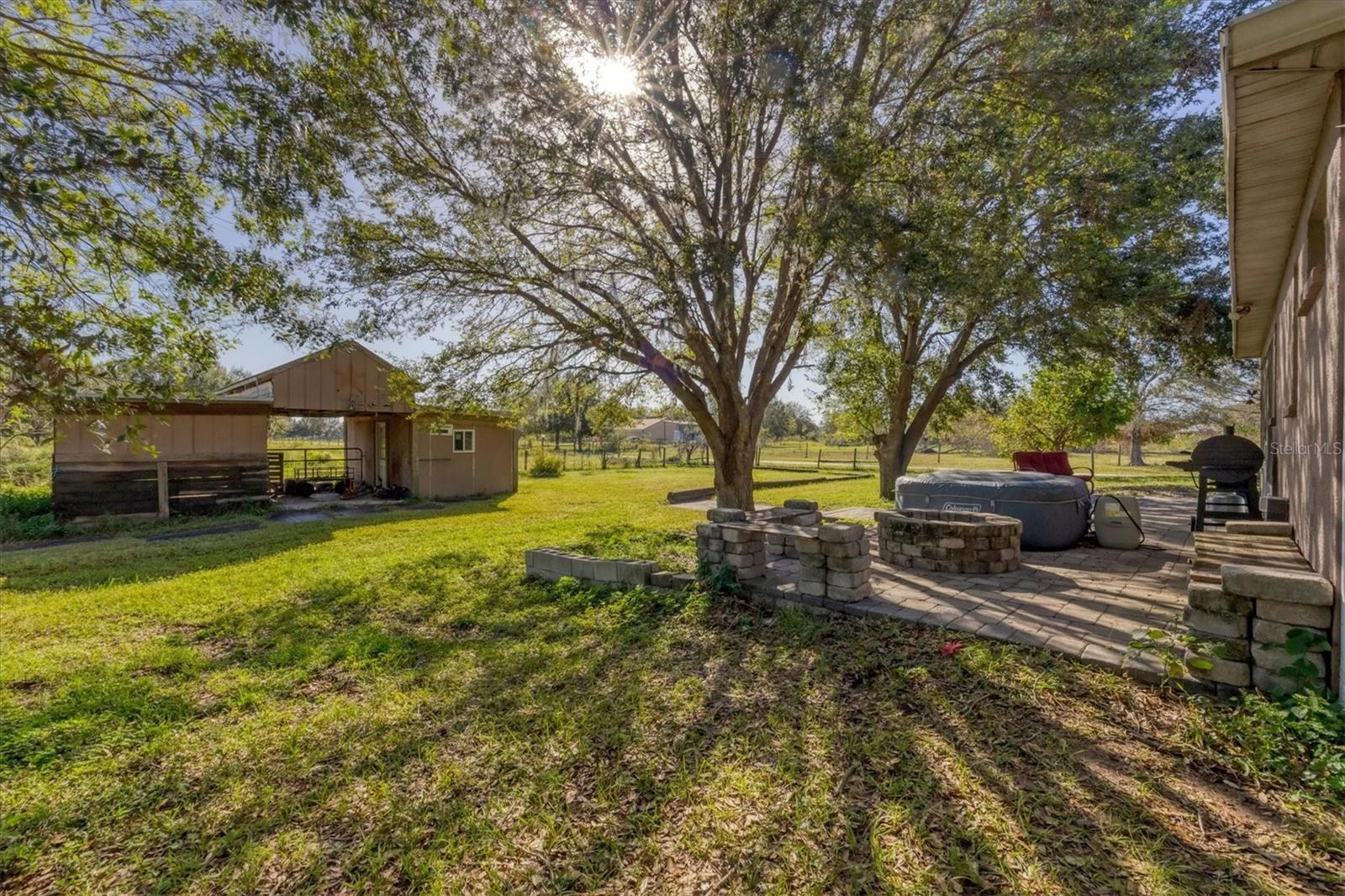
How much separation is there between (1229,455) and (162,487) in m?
16.1

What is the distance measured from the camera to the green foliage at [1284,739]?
2.12 meters

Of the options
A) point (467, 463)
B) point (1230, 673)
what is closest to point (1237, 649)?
point (1230, 673)

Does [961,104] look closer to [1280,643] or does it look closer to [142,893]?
[1280,643]

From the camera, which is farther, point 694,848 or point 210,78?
point 210,78

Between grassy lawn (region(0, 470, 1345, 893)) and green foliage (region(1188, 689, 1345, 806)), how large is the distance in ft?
0.31

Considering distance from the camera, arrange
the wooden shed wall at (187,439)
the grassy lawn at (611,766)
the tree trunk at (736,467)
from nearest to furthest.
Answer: the grassy lawn at (611,766) → the tree trunk at (736,467) → the wooden shed wall at (187,439)

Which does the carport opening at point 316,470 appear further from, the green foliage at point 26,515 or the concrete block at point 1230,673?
the concrete block at point 1230,673

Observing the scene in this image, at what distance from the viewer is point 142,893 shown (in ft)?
6.29

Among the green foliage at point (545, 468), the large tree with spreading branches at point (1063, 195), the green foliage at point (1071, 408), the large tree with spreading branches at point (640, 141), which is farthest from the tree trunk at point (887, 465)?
the green foliage at point (545, 468)

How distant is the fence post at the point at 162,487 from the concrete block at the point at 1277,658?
14642 millimetres

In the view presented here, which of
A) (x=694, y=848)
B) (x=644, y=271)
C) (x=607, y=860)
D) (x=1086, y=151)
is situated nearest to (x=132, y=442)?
(x=607, y=860)

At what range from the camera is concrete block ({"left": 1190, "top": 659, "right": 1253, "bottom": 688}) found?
103 inches

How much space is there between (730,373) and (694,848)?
6.58 meters

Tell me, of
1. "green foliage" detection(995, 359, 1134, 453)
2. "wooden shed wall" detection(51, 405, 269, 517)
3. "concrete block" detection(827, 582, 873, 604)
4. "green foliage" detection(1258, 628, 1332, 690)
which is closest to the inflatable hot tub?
"concrete block" detection(827, 582, 873, 604)
